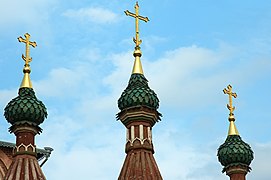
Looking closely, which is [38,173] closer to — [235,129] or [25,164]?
[25,164]

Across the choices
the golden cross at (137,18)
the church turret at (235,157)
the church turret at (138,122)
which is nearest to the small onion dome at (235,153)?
the church turret at (235,157)

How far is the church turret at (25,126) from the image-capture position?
90.0 feet

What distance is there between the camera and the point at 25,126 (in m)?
28.6

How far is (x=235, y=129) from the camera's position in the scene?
102 ft

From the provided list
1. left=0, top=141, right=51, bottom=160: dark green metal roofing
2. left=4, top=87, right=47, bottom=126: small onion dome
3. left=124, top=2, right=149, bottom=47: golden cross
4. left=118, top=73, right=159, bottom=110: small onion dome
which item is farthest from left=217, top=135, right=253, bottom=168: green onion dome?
left=0, top=141, right=51, bottom=160: dark green metal roofing

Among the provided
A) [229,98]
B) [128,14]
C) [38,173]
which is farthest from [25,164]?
[229,98]

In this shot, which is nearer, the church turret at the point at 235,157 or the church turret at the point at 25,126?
the church turret at the point at 25,126

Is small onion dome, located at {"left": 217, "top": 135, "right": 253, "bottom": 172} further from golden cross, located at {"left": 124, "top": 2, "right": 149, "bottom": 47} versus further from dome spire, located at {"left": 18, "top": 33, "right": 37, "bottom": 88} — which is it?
dome spire, located at {"left": 18, "top": 33, "right": 37, "bottom": 88}

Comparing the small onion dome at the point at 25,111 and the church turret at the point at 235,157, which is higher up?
the small onion dome at the point at 25,111

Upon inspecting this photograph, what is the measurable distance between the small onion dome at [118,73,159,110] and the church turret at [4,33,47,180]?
3.05 m

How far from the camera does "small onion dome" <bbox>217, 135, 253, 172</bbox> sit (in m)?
30.0

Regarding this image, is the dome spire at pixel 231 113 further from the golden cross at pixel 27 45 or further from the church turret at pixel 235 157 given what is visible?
the golden cross at pixel 27 45

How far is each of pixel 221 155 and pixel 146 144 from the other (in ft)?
13.6

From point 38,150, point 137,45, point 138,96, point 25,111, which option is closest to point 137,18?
point 137,45
